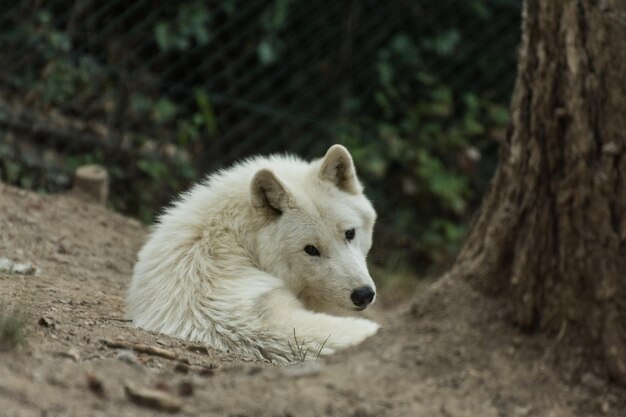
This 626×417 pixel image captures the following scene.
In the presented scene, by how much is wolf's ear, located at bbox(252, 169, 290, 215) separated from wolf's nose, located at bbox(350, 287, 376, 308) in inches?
26.3

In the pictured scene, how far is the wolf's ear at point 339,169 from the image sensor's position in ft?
20.7

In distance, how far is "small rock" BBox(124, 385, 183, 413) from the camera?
3.47 meters

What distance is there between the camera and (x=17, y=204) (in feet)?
25.5

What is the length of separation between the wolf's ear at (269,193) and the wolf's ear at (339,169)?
45cm

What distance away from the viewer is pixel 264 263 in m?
5.99

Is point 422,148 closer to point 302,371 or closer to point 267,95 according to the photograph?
point 267,95

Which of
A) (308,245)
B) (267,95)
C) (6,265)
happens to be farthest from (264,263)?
(267,95)

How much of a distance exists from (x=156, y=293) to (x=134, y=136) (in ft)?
14.3

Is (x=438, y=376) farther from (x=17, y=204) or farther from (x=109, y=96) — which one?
(x=109, y=96)

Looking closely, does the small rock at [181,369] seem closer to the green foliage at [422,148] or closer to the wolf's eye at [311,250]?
the wolf's eye at [311,250]

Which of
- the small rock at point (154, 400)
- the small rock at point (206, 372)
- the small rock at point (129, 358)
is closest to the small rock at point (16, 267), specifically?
the small rock at point (129, 358)

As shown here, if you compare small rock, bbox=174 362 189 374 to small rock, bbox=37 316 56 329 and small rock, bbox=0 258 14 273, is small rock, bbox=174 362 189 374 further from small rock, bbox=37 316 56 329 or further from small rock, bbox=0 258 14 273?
small rock, bbox=0 258 14 273

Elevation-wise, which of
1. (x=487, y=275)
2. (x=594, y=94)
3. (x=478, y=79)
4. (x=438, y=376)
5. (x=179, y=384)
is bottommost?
(x=179, y=384)

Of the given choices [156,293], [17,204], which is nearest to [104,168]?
[17,204]
